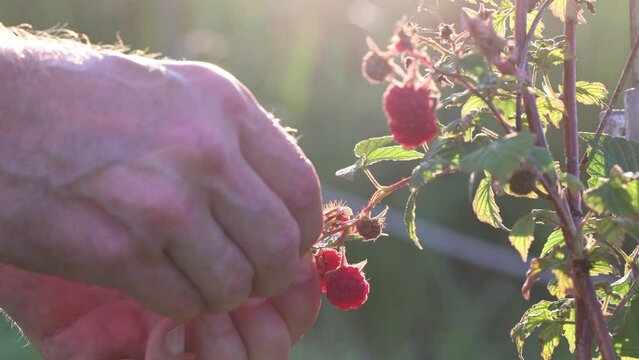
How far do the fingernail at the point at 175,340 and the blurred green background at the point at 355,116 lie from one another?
70.0 inches

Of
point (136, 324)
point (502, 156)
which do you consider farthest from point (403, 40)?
point (136, 324)

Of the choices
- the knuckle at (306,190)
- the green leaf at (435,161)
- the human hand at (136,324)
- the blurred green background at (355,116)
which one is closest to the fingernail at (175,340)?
the human hand at (136,324)

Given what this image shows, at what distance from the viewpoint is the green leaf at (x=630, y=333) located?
945 millimetres

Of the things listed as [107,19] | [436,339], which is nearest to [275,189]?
[436,339]

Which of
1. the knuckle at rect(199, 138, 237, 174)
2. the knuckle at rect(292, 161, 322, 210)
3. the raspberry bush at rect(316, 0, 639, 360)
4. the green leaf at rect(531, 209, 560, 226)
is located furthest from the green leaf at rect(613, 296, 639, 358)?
the knuckle at rect(199, 138, 237, 174)

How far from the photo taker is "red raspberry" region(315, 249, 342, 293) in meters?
1.03

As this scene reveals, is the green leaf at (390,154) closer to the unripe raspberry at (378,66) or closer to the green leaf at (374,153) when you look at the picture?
the green leaf at (374,153)

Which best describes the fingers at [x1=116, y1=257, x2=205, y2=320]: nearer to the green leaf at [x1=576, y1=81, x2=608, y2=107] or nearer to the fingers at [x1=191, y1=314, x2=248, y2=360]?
the fingers at [x1=191, y1=314, x2=248, y2=360]

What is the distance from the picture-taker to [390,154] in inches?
41.1

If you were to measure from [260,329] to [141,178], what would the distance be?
0.31 meters

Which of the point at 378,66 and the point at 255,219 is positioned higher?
the point at 378,66

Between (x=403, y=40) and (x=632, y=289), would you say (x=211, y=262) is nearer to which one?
(x=403, y=40)

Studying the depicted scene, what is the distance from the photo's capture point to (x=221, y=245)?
0.83 m

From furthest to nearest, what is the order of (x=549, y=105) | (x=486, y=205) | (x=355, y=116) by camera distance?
(x=355, y=116) → (x=486, y=205) → (x=549, y=105)
